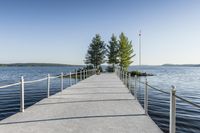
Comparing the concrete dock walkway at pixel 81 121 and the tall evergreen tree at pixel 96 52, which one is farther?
the tall evergreen tree at pixel 96 52

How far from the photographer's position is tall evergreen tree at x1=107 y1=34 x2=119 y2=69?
Answer: 239 feet

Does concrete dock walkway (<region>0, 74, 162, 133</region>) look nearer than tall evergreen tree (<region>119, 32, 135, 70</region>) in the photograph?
Yes

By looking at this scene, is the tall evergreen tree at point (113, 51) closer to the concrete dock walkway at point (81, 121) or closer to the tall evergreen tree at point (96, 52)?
the tall evergreen tree at point (96, 52)

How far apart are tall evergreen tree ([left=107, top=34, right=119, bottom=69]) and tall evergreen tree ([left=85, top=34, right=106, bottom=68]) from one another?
A: 2.00 metres

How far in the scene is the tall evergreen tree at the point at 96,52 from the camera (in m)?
73.9

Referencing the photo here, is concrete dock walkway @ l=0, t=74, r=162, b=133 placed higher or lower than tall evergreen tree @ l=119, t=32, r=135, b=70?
lower

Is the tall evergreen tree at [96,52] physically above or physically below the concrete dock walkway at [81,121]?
above

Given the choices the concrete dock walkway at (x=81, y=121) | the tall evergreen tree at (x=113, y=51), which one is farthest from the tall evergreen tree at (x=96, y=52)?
the concrete dock walkway at (x=81, y=121)

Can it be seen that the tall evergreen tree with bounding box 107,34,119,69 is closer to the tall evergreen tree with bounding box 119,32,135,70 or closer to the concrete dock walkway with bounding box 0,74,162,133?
the tall evergreen tree with bounding box 119,32,135,70

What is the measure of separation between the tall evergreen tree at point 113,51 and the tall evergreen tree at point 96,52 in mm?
1999

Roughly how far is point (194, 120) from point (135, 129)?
329 inches

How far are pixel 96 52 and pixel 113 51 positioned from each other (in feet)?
17.2

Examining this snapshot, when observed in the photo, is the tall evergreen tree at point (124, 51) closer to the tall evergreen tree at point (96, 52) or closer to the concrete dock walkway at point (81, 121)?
the tall evergreen tree at point (96, 52)

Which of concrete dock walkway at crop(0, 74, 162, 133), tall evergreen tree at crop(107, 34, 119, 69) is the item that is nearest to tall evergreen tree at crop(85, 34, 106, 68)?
tall evergreen tree at crop(107, 34, 119, 69)
